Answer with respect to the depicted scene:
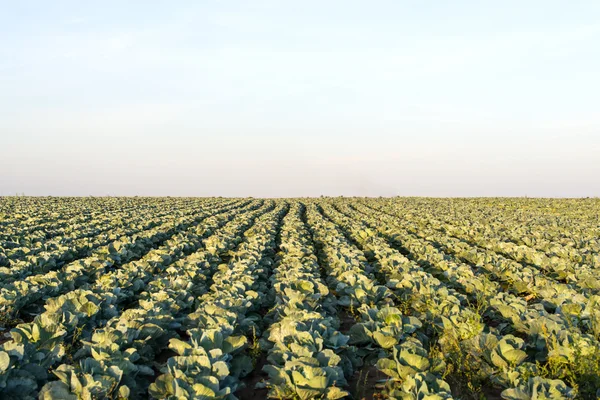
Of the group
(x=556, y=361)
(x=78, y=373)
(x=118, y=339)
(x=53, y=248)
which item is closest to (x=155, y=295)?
(x=118, y=339)

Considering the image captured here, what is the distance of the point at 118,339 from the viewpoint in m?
4.78

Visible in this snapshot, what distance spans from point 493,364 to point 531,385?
869 mm

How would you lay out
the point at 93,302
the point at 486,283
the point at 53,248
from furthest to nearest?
the point at 53,248 < the point at 486,283 < the point at 93,302

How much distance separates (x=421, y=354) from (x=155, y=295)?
419 centimetres

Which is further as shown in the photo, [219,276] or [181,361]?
[219,276]

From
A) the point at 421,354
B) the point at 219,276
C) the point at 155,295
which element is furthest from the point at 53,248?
the point at 421,354

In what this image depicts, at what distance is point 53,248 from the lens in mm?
12125

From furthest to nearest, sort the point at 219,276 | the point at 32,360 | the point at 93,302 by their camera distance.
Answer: the point at 219,276
the point at 93,302
the point at 32,360

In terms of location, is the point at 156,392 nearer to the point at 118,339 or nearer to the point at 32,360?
the point at 118,339

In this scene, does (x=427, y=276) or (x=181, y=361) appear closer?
(x=181, y=361)

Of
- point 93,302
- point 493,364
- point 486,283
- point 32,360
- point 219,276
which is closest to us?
point 32,360

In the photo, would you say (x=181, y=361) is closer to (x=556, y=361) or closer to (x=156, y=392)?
(x=156, y=392)

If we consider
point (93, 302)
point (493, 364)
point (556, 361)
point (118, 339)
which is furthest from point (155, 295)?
point (556, 361)

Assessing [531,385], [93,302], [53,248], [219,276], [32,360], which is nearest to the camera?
[531,385]
